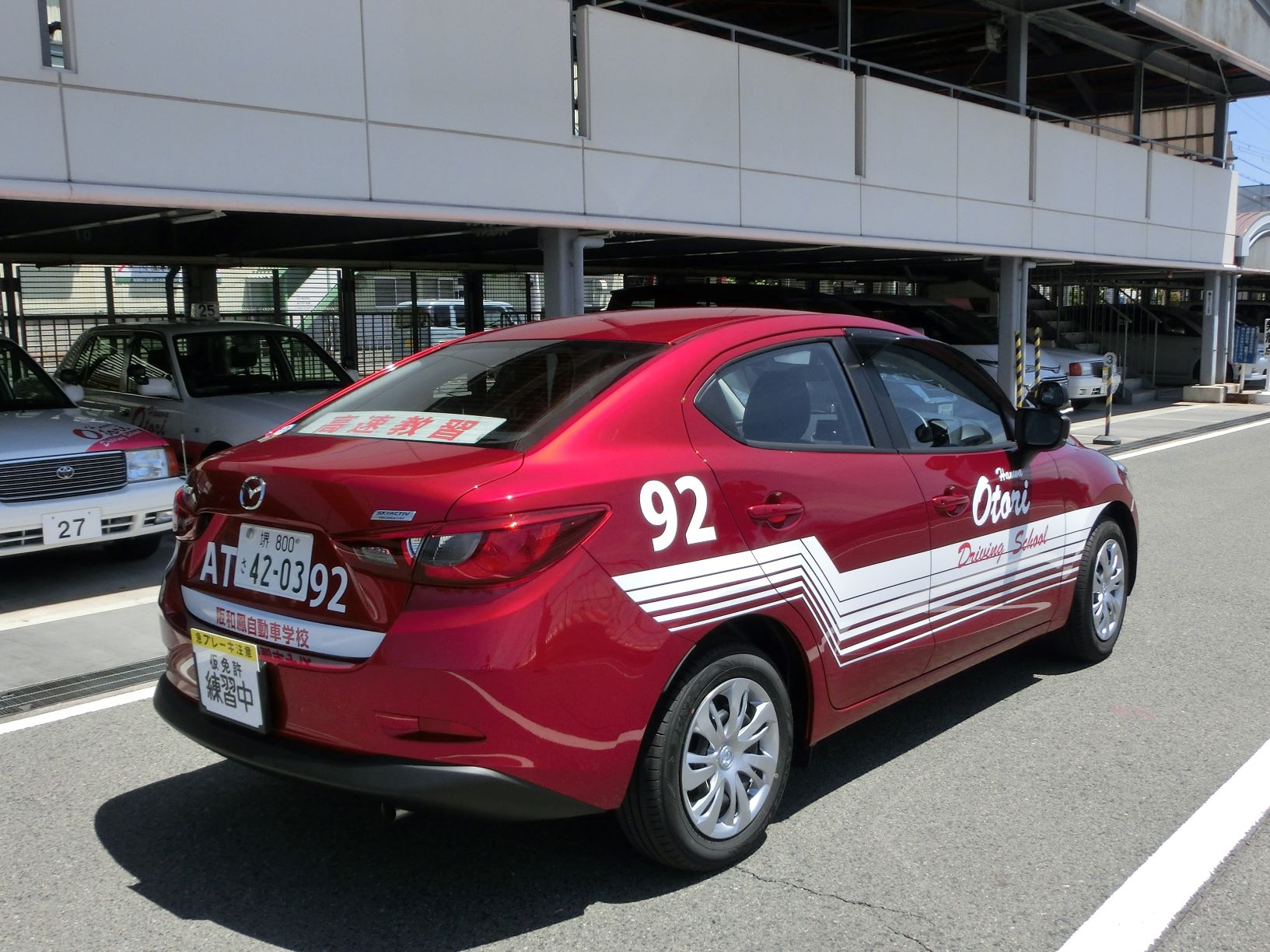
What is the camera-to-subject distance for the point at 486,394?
12.6 ft

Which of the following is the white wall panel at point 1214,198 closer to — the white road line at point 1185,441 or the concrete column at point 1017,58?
the white road line at point 1185,441

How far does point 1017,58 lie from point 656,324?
48.6ft

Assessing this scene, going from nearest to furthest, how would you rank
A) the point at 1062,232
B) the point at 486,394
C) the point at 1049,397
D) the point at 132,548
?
the point at 486,394 → the point at 1049,397 → the point at 132,548 → the point at 1062,232

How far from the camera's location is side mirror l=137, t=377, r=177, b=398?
9.34m

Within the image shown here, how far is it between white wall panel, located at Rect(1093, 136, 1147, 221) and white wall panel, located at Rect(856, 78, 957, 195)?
4679mm

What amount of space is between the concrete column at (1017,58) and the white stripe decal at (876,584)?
13187 millimetres

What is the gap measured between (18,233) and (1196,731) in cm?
1115

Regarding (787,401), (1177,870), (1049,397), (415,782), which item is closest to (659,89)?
(1049,397)

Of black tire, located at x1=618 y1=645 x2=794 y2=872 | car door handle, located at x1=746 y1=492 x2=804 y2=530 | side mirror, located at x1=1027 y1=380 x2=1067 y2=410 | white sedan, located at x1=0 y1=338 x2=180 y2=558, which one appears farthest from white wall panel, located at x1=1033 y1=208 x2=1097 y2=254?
black tire, located at x1=618 y1=645 x2=794 y2=872

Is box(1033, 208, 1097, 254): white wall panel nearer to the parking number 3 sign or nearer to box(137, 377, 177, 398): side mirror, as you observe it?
box(137, 377, 177, 398): side mirror

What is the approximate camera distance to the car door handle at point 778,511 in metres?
3.64

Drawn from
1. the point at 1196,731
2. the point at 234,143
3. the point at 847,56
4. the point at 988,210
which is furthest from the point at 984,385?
the point at 988,210

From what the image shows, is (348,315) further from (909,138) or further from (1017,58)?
→ (1017,58)

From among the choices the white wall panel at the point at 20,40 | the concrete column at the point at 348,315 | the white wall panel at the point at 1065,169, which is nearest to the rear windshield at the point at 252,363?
the white wall panel at the point at 20,40
